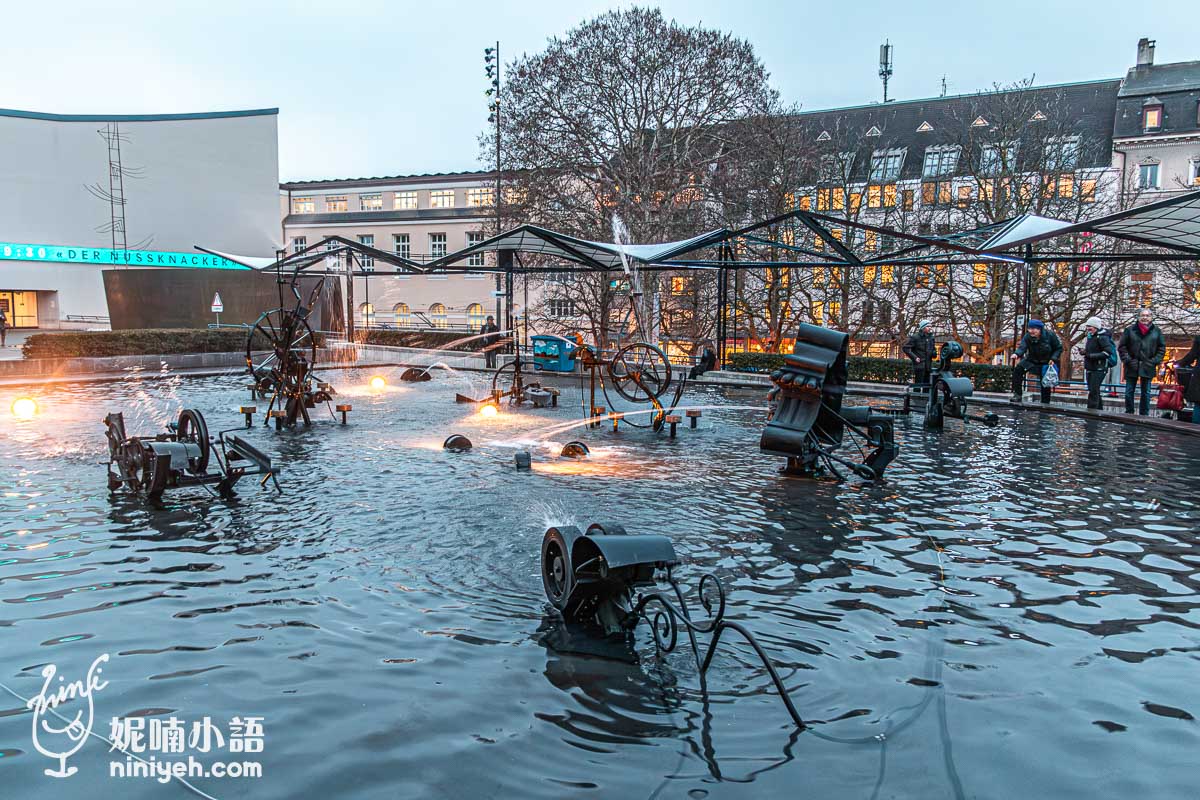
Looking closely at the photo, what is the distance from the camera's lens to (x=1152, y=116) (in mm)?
42906

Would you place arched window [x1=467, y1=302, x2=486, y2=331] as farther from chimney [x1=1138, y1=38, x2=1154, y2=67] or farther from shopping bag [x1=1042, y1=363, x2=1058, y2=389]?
shopping bag [x1=1042, y1=363, x2=1058, y2=389]

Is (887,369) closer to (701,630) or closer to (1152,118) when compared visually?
(701,630)

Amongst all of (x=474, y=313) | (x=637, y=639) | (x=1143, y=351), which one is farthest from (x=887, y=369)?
(x=474, y=313)

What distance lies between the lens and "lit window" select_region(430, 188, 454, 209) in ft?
224

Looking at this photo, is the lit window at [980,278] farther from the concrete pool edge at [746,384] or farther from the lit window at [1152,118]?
the lit window at [1152,118]

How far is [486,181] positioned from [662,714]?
64.1 m

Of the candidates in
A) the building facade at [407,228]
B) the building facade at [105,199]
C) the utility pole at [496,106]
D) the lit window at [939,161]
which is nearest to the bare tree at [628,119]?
the utility pole at [496,106]

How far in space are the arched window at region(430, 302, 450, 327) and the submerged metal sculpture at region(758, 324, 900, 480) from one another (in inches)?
2131

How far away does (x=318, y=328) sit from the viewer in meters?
36.0

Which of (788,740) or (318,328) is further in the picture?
(318,328)

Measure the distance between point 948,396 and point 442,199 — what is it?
2325 inches

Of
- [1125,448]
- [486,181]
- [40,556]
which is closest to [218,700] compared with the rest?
[40,556]

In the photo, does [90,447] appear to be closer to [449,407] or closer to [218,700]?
[449,407]

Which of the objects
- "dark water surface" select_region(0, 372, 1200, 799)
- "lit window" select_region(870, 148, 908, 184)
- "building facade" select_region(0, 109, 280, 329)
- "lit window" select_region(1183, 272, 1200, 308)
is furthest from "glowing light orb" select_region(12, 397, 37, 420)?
"lit window" select_region(870, 148, 908, 184)
